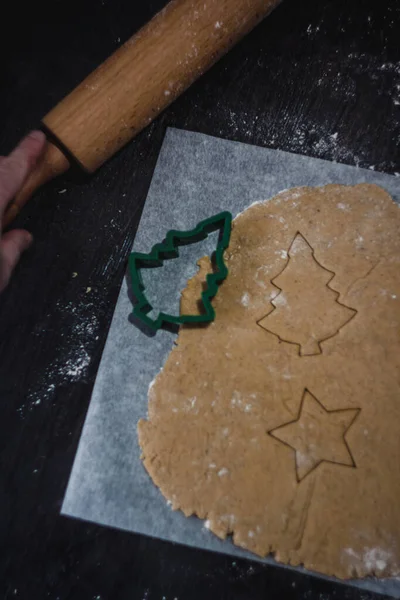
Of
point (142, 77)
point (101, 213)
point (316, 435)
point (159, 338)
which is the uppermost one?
point (142, 77)

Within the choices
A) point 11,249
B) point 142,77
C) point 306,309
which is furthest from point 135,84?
point 306,309

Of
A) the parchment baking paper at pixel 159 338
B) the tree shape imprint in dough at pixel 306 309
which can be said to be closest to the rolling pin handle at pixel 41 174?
the parchment baking paper at pixel 159 338

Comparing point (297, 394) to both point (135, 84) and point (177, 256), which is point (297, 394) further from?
point (135, 84)

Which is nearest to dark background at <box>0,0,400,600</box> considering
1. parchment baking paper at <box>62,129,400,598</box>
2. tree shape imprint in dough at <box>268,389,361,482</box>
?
parchment baking paper at <box>62,129,400,598</box>

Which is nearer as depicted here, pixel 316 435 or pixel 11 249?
pixel 316 435

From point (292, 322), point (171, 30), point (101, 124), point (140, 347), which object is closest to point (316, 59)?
point (171, 30)

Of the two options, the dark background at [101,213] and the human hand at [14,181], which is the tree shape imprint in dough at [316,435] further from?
the human hand at [14,181]
